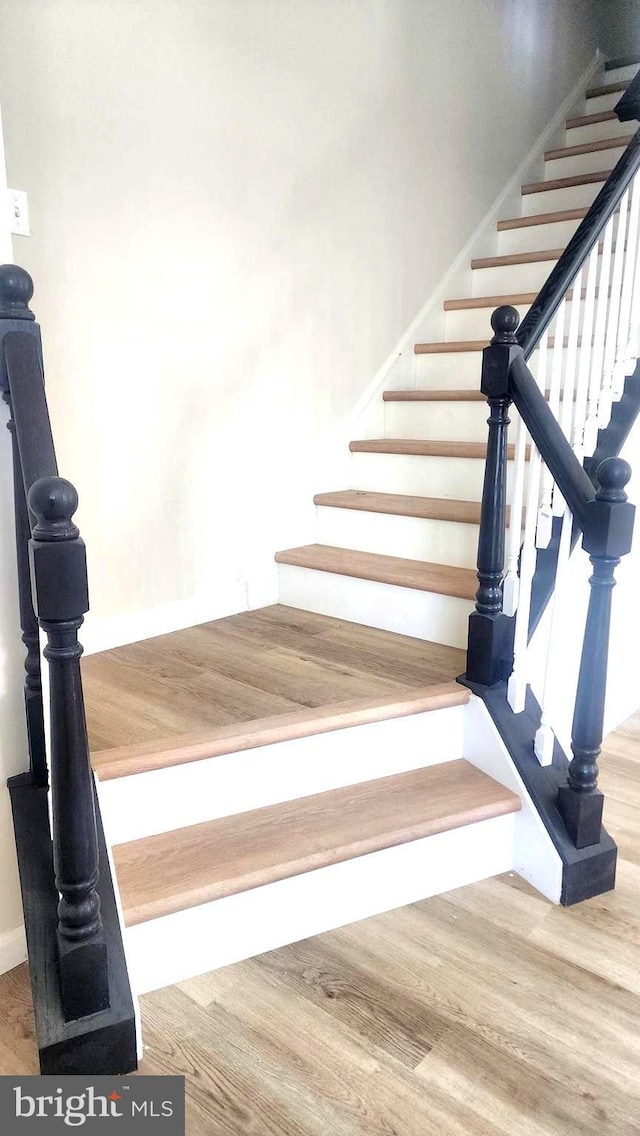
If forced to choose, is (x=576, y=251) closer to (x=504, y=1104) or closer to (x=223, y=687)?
(x=223, y=687)

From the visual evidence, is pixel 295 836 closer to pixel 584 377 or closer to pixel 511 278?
pixel 584 377

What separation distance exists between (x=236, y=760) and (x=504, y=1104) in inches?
32.4

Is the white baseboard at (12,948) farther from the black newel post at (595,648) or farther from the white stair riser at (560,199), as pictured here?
the white stair riser at (560,199)

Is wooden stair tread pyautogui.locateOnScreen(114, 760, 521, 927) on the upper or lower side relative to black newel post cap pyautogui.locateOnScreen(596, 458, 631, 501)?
lower

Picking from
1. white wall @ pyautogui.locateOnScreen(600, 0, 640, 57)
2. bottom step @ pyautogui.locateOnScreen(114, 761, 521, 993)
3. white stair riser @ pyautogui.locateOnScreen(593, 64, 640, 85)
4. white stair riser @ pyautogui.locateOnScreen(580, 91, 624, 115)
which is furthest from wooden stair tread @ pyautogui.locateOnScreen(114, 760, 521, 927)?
white wall @ pyautogui.locateOnScreen(600, 0, 640, 57)

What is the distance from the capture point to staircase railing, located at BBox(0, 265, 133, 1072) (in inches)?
43.2

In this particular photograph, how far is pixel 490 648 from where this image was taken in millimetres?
1966

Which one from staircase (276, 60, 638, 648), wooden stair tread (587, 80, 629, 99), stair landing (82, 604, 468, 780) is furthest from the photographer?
wooden stair tread (587, 80, 629, 99)

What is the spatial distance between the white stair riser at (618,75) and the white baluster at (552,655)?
3.74m

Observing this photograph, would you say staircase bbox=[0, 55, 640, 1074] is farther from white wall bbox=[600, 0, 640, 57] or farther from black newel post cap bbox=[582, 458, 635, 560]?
white wall bbox=[600, 0, 640, 57]

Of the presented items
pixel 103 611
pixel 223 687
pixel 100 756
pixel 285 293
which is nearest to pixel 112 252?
pixel 285 293

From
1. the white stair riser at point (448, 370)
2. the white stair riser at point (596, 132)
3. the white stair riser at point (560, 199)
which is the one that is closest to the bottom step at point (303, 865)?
the white stair riser at point (448, 370)

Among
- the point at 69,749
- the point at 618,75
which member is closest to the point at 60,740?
the point at 69,749

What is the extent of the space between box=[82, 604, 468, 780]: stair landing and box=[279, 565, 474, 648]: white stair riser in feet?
0.15
